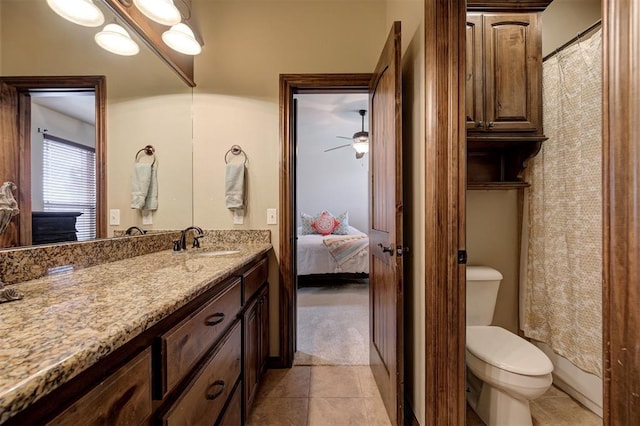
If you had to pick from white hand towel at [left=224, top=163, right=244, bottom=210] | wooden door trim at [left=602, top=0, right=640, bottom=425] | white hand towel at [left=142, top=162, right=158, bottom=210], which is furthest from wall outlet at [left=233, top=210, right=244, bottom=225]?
wooden door trim at [left=602, top=0, right=640, bottom=425]

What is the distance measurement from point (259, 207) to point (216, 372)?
49.6 inches

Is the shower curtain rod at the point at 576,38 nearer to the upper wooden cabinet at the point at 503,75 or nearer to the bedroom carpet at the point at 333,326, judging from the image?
the upper wooden cabinet at the point at 503,75

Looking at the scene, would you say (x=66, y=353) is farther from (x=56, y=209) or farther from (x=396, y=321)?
(x=396, y=321)

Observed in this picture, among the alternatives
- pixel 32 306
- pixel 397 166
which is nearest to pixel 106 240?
pixel 32 306

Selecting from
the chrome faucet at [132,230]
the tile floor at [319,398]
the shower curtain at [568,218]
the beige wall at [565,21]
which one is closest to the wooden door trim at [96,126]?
the chrome faucet at [132,230]

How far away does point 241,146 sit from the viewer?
210cm

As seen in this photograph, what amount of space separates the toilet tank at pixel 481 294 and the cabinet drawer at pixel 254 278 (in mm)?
1375

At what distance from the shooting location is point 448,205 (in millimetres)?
1176

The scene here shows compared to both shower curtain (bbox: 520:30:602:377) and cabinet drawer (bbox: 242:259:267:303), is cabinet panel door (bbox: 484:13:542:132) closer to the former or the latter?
shower curtain (bbox: 520:30:602:377)

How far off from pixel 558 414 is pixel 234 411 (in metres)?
1.83

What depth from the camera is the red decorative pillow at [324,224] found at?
520 centimetres

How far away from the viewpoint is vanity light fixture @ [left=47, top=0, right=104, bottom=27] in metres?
1.10

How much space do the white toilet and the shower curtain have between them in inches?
17.7

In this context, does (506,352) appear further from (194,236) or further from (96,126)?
(96,126)
